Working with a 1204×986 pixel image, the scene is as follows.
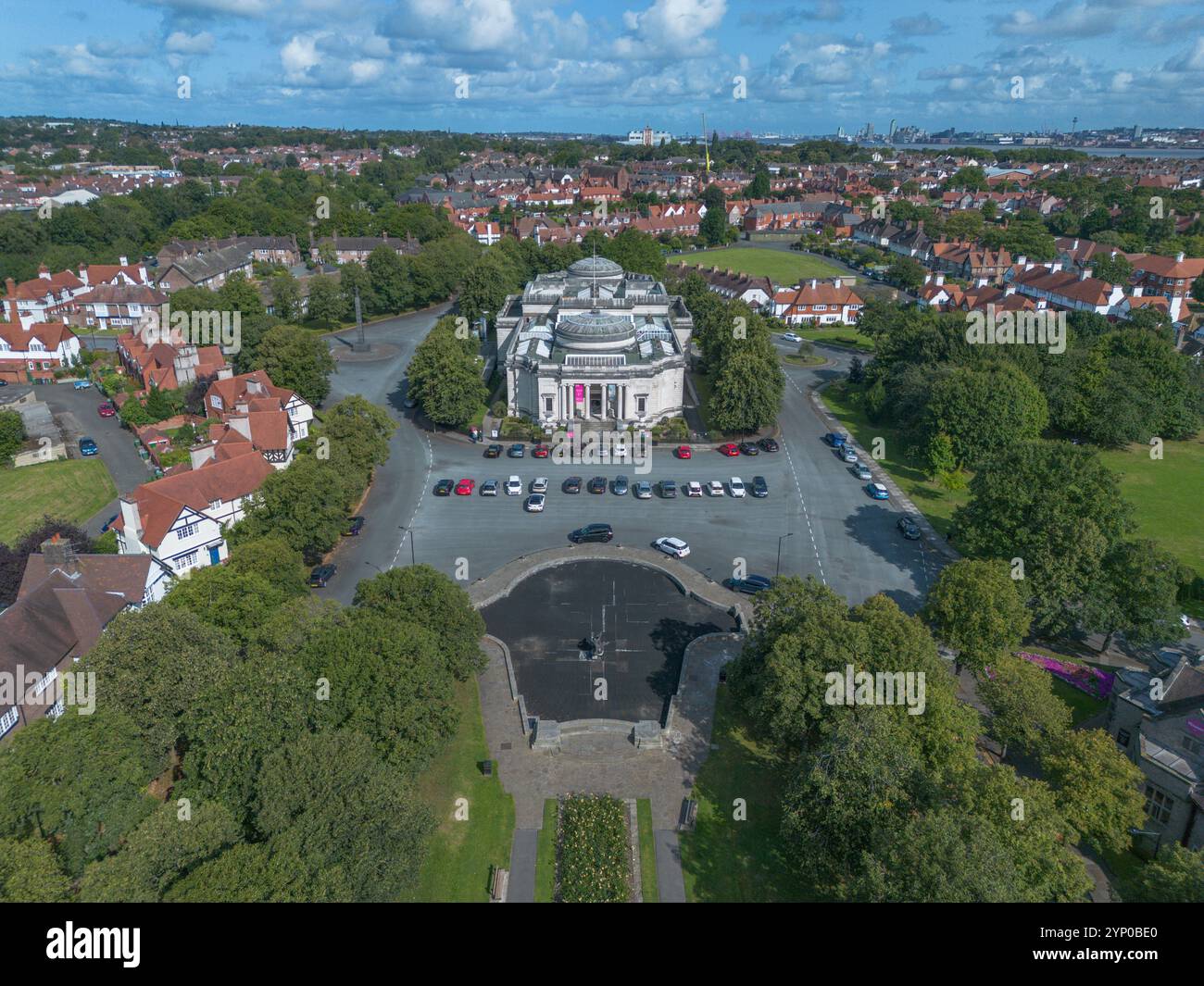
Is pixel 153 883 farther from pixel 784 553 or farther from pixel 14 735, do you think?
pixel 784 553

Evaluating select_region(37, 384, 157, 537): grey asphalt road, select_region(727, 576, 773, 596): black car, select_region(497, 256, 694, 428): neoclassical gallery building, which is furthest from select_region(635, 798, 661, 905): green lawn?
select_region(497, 256, 694, 428): neoclassical gallery building

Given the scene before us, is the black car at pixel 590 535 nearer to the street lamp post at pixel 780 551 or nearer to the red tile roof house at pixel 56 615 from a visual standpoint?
the street lamp post at pixel 780 551

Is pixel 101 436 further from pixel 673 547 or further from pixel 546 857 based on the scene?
pixel 546 857

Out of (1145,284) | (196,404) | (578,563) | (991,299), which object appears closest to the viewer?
(578,563)

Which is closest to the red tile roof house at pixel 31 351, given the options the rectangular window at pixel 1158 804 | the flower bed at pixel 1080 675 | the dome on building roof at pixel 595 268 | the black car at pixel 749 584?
the dome on building roof at pixel 595 268

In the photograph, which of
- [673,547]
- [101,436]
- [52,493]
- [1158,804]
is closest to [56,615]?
[52,493]

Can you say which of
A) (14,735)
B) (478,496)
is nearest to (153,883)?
(14,735)
